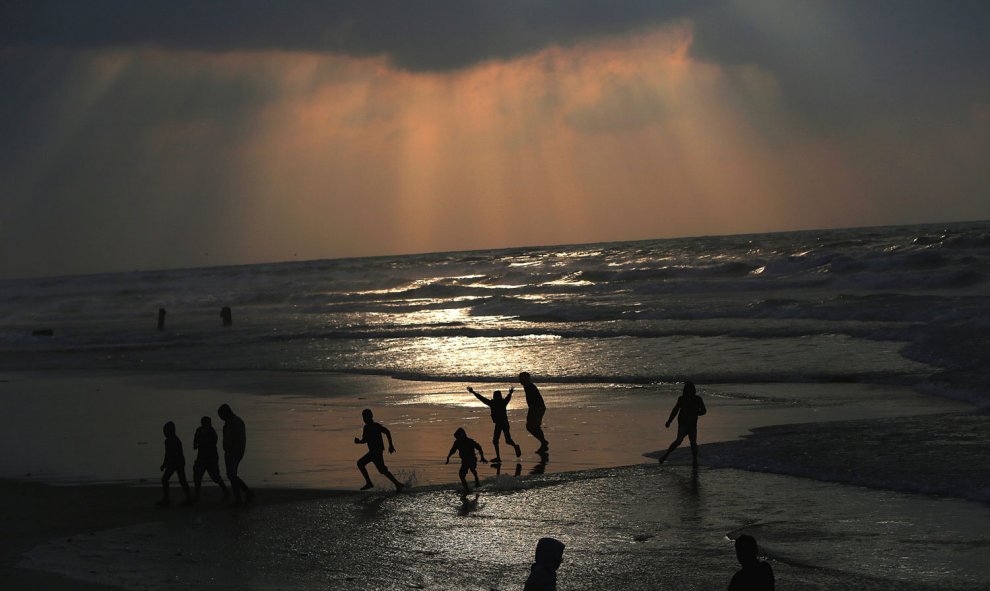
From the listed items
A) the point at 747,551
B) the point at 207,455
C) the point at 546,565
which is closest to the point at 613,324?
the point at 207,455

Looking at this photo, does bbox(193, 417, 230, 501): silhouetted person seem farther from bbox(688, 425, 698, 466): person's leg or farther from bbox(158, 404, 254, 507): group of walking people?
bbox(688, 425, 698, 466): person's leg

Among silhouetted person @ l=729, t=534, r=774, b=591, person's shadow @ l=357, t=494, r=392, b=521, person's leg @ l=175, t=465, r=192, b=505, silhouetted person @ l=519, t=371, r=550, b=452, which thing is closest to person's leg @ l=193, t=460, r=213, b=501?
person's leg @ l=175, t=465, r=192, b=505

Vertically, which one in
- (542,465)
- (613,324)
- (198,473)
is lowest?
(542,465)

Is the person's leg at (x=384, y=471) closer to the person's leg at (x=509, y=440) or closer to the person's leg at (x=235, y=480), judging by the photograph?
the person's leg at (x=235, y=480)

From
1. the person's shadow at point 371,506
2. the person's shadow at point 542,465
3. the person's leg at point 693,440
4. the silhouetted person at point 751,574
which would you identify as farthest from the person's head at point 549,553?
the person's leg at point 693,440

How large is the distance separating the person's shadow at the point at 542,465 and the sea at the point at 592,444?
94mm

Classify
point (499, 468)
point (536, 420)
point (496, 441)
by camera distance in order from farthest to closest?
point (536, 420)
point (496, 441)
point (499, 468)

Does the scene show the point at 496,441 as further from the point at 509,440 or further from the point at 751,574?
the point at 751,574

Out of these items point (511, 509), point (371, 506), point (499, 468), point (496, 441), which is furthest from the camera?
point (496, 441)

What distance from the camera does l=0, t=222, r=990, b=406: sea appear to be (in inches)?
1073

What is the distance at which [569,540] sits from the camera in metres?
11.0

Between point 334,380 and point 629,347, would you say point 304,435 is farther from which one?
point 629,347

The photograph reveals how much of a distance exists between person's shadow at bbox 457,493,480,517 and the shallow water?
0.13 feet

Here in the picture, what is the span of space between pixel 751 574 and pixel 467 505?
667cm
